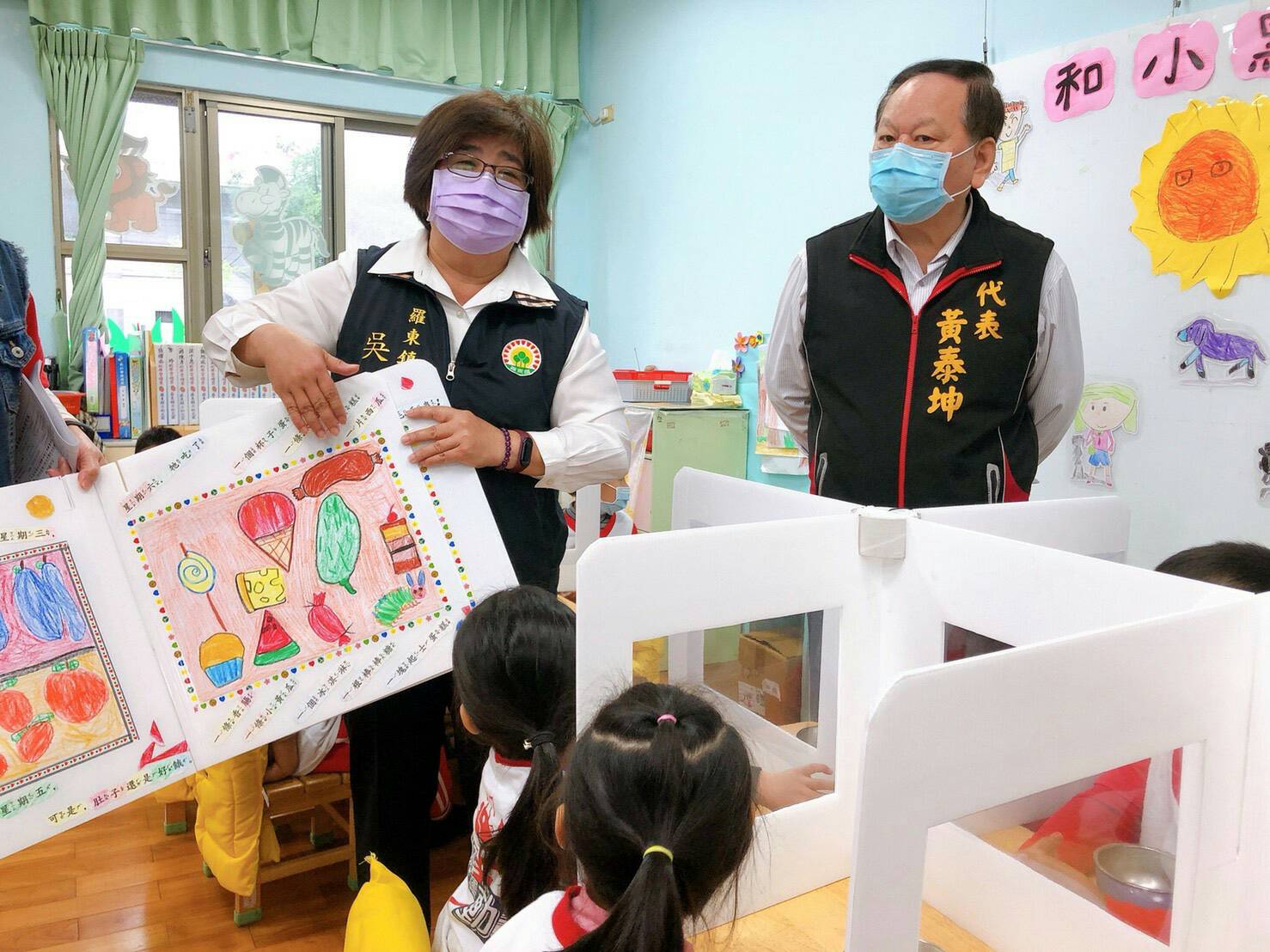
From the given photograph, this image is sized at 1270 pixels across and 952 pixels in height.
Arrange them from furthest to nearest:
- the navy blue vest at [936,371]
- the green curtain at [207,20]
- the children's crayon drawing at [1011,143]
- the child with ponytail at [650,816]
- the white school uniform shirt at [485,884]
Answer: the green curtain at [207,20] < the children's crayon drawing at [1011,143] < the navy blue vest at [936,371] < the white school uniform shirt at [485,884] < the child with ponytail at [650,816]

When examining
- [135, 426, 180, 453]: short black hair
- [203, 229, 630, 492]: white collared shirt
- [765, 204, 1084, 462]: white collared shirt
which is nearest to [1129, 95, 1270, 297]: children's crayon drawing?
[765, 204, 1084, 462]: white collared shirt

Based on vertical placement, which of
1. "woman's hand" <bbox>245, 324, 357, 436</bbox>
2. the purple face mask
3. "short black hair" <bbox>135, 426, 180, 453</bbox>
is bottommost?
"short black hair" <bbox>135, 426, 180, 453</bbox>

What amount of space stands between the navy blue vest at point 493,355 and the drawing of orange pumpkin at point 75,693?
573 millimetres

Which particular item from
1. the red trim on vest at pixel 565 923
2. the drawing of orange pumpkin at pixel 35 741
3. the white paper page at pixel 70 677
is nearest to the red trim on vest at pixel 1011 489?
the red trim on vest at pixel 565 923

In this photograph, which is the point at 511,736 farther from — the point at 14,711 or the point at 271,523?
the point at 14,711

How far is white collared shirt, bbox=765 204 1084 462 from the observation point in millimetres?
1478

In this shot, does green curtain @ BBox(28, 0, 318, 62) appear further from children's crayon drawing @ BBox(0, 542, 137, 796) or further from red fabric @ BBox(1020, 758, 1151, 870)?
red fabric @ BBox(1020, 758, 1151, 870)

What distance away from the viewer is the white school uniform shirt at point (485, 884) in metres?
1.12

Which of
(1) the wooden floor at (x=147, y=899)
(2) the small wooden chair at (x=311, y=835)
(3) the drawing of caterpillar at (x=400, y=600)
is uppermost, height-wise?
(3) the drawing of caterpillar at (x=400, y=600)

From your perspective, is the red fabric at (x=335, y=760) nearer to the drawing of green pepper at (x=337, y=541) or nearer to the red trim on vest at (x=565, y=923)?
the drawing of green pepper at (x=337, y=541)

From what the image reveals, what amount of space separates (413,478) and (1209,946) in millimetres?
1048

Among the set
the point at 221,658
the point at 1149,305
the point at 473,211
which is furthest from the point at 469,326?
the point at 1149,305

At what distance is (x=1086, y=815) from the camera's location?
2.51 feet

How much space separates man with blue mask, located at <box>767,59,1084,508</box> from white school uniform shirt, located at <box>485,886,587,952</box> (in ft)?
2.87
